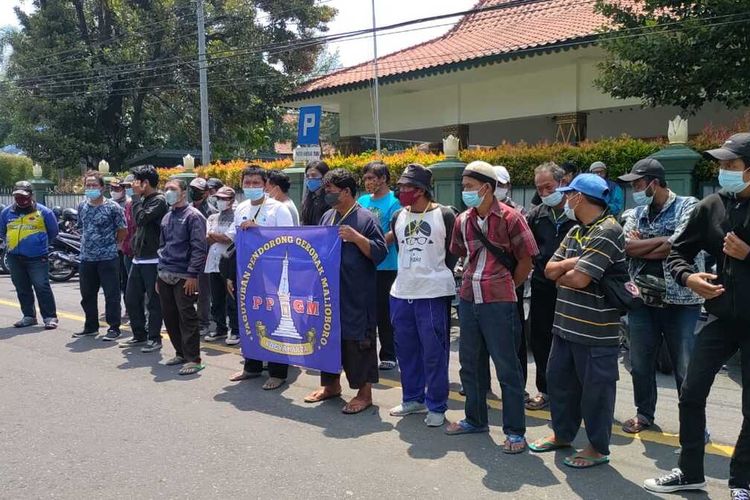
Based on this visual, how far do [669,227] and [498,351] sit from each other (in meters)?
1.52

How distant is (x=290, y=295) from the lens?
221 inches

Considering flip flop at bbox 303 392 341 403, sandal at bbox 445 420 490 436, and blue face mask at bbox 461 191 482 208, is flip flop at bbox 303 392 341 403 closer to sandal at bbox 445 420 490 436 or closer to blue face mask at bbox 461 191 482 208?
sandal at bbox 445 420 490 436

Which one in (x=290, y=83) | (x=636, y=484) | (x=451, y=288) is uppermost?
(x=290, y=83)

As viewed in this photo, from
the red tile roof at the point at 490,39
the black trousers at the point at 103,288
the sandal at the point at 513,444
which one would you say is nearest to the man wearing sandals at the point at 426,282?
the sandal at the point at 513,444

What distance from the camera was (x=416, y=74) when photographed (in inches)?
551

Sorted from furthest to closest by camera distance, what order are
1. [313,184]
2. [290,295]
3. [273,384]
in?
[313,184] → [273,384] → [290,295]

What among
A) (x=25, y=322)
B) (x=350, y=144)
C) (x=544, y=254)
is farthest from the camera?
(x=350, y=144)

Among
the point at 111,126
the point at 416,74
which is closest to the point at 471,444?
the point at 416,74

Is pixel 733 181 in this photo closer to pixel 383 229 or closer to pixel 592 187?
pixel 592 187

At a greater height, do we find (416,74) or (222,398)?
(416,74)

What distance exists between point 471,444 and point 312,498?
1.26 metres

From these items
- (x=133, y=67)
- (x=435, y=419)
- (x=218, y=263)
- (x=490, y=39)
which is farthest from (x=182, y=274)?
(x=133, y=67)

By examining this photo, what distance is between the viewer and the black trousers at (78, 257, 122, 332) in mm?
7914

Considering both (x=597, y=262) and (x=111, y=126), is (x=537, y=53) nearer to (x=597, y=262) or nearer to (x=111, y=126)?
(x=597, y=262)
